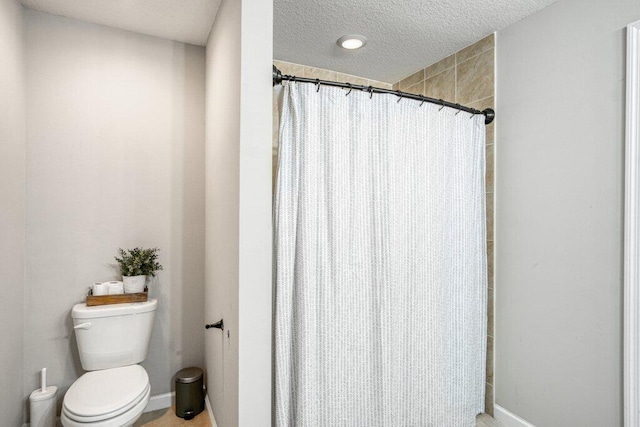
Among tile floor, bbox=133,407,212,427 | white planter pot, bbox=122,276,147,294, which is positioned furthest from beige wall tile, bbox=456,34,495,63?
tile floor, bbox=133,407,212,427

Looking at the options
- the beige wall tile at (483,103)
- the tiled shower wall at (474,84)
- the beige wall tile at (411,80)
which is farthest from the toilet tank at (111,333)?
the beige wall tile at (411,80)

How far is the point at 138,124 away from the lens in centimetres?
219

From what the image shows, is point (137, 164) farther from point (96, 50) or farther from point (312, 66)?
point (312, 66)

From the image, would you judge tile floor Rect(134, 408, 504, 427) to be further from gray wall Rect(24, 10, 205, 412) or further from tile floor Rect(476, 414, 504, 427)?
gray wall Rect(24, 10, 205, 412)

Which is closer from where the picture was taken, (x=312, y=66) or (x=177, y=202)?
(x=177, y=202)

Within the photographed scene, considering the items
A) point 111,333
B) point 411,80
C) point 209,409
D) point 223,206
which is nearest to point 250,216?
point 223,206

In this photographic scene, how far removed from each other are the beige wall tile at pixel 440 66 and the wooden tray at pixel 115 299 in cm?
251

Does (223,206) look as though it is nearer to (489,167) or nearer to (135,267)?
(135,267)

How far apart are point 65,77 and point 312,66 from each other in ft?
5.30

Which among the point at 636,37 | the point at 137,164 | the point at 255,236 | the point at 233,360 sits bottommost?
the point at 233,360

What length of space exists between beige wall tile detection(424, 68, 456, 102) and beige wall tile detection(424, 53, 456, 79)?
0.09 ft

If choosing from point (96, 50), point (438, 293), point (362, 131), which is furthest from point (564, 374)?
point (96, 50)

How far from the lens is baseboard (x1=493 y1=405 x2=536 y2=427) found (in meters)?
1.93

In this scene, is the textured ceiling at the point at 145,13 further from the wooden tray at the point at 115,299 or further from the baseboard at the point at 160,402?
the baseboard at the point at 160,402
